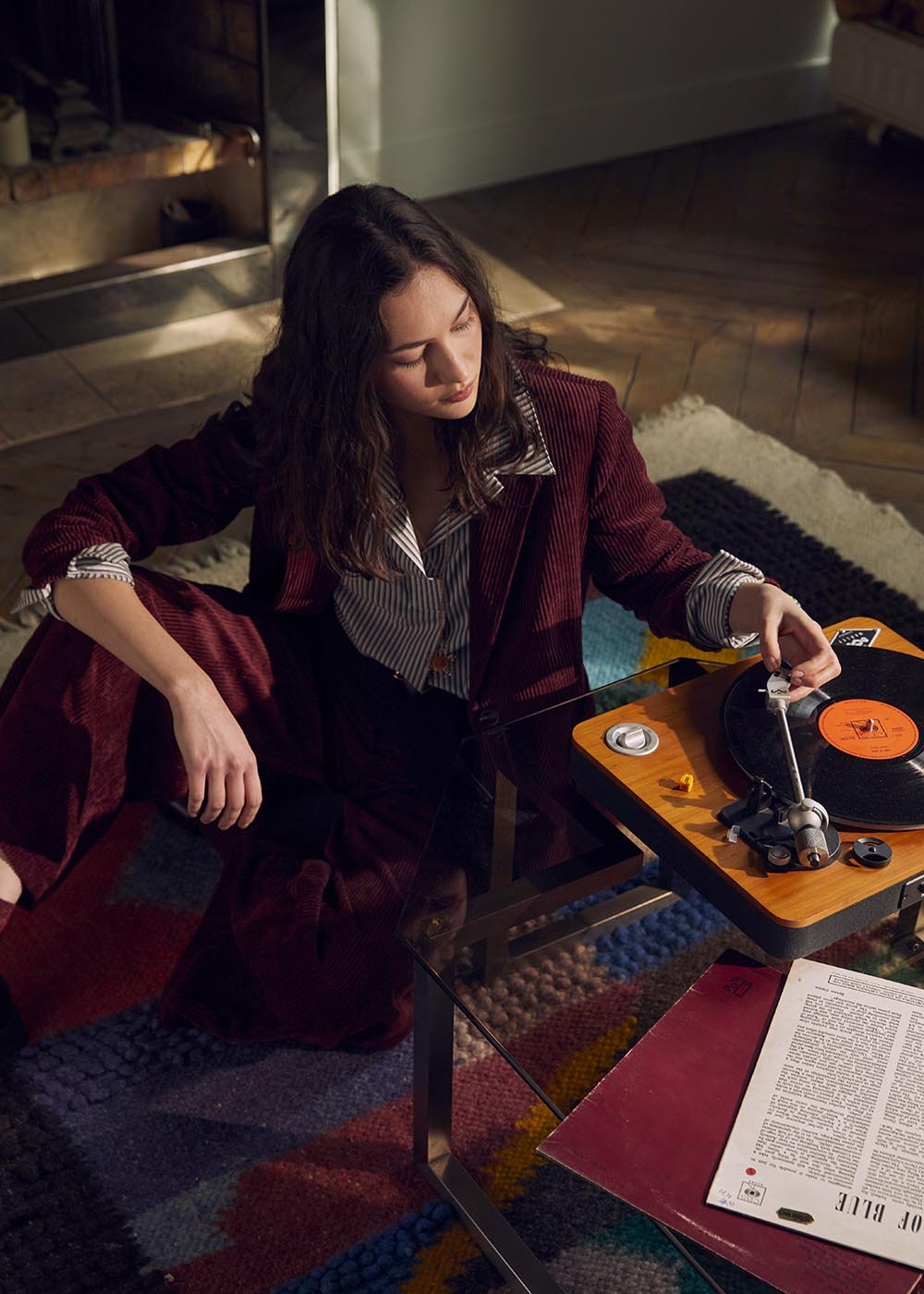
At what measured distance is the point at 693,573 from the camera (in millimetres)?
1353

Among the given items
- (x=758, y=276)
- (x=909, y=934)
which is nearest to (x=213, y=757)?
(x=909, y=934)

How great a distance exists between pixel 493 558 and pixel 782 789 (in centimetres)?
40

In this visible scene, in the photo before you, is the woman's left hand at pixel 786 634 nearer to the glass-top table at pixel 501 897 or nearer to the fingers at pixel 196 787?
the glass-top table at pixel 501 897

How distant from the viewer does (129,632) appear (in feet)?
4.27

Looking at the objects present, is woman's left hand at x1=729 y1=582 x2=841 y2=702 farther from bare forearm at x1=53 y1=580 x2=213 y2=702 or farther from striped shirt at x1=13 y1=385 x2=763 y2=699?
bare forearm at x1=53 y1=580 x2=213 y2=702

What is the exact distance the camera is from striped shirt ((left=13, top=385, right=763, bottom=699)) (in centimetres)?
131

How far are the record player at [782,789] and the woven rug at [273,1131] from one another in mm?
68

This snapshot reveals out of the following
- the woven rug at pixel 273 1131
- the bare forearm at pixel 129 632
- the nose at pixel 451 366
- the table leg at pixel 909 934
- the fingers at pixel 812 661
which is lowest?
the woven rug at pixel 273 1131

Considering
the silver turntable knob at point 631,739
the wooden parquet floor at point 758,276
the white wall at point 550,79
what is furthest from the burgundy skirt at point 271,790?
the white wall at point 550,79

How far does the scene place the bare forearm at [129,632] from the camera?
1292 mm

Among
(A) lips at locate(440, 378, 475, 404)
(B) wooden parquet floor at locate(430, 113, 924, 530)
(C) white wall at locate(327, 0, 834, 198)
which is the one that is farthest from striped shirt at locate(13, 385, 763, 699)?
(C) white wall at locate(327, 0, 834, 198)

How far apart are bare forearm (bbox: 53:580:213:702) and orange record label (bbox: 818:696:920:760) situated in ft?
1.74

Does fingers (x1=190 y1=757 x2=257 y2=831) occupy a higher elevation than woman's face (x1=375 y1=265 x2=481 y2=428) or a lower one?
lower

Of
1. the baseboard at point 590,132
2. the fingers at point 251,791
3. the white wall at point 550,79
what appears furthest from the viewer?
the baseboard at point 590,132
